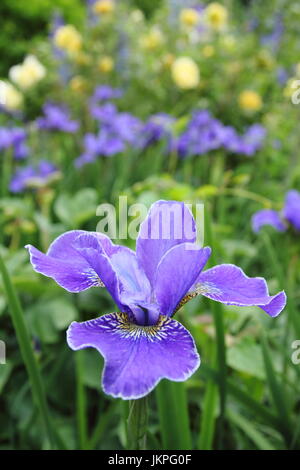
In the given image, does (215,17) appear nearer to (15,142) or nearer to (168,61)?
(168,61)

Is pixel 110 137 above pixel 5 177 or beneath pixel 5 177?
above

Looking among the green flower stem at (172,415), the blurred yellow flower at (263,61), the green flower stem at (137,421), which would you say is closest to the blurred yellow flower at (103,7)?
the blurred yellow flower at (263,61)

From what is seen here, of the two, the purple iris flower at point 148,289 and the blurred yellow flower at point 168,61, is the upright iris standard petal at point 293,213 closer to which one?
the purple iris flower at point 148,289

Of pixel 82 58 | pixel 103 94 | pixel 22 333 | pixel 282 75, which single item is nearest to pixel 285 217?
pixel 22 333

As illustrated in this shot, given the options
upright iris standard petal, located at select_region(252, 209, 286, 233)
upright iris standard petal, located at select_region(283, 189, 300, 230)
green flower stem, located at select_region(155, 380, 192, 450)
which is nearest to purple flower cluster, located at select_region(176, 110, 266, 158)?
upright iris standard petal, located at select_region(252, 209, 286, 233)

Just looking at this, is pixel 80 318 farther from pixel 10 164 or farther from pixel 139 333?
pixel 10 164
